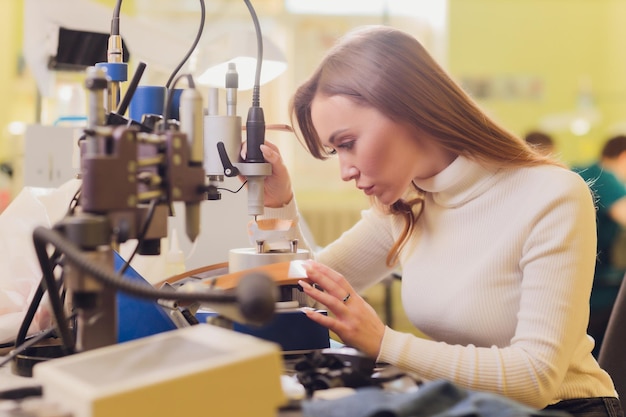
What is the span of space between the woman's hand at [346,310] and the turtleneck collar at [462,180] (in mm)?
337

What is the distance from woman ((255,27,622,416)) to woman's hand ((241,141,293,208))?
0.04 feet

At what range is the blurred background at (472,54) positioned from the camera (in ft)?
15.2

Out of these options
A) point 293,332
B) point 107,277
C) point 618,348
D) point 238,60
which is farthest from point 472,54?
point 107,277

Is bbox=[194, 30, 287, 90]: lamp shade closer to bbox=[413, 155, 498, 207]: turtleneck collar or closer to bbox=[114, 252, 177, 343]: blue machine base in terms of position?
bbox=[413, 155, 498, 207]: turtleneck collar

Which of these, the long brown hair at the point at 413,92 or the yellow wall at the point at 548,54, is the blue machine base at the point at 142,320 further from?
the yellow wall at the point at 548,54

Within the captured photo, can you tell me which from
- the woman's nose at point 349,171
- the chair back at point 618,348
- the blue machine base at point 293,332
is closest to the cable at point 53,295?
the blue machine base at point 293,332

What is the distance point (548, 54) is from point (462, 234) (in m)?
4.29

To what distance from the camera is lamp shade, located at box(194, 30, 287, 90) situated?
142 centimetres

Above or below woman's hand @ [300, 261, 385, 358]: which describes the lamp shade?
above

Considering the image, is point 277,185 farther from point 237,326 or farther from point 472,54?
point 472,54

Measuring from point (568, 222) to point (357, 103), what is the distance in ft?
1.28

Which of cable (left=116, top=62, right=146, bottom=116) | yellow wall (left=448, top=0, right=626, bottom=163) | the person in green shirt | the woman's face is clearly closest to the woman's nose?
the woman's face

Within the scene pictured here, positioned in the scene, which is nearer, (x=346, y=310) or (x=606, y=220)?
Answer: (x=346, y=310)

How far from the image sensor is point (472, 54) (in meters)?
5.04
